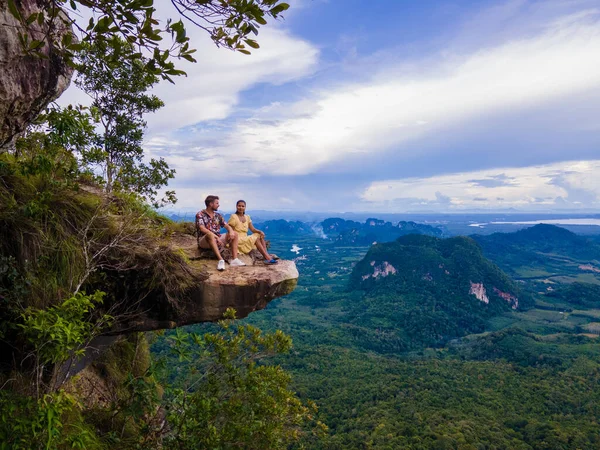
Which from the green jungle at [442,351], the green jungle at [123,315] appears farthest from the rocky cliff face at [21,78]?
the green jungle at [442,351]

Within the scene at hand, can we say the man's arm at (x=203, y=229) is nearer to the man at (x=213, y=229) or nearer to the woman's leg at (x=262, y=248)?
the man at (x=213, y=229)

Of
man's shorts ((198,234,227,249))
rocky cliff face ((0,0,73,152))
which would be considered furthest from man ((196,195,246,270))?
rocky cliff face ((0,0,73,152))

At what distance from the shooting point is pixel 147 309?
220 inches

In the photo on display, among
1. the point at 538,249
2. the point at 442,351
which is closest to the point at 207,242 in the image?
the point at 442,351

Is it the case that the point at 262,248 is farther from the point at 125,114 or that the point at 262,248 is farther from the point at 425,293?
the point at 425,293

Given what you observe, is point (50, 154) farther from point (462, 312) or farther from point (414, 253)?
point (414, 253)

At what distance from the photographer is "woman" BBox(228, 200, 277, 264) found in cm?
686

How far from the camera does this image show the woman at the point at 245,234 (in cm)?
686

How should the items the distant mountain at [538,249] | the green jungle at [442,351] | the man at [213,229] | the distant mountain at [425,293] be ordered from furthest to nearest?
the distant mountain at [538,249]
the distant mountain at [425,293]
the green jungle at [442,351]
the man at [213,229]

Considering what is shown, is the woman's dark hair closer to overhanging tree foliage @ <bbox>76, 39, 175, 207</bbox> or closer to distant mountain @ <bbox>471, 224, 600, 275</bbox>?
overhanging tree foliage @ <bbox>76, 39, 175, 207</bbox>

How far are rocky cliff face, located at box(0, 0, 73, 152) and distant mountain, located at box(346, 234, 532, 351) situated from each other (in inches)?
2516

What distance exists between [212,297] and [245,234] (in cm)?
174

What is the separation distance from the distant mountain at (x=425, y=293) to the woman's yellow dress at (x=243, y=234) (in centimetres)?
5980

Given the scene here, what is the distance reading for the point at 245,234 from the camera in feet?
23.5
